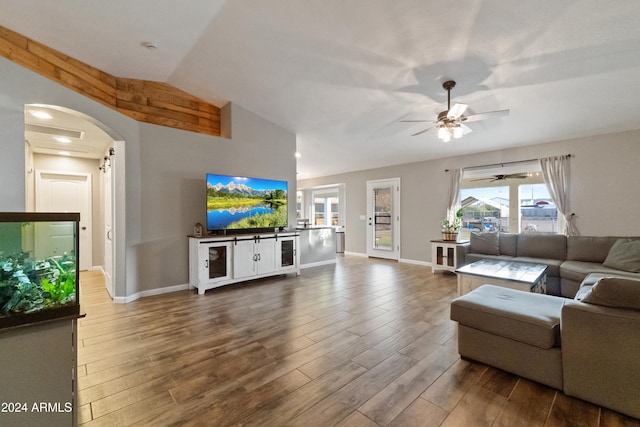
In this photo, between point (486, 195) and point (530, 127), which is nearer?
point (530, 127)

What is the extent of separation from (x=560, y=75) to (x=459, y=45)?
135 centimetres

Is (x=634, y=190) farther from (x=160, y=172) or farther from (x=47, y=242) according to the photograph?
(x=160, y=172)

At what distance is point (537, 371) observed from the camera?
5.96ft

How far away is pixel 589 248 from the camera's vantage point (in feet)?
12.7

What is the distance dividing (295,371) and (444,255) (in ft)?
13.3

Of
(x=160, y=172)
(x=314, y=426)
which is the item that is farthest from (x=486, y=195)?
(x=160, y=172)

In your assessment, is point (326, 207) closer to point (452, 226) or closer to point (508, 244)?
point (452, 226)

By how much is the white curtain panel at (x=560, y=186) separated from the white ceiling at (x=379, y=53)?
0.42 meters

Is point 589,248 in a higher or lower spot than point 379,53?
lower

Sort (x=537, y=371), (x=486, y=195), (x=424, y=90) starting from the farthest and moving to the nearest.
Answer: (x=486, y=195), (x=424, y=90), (x=537, y=371)

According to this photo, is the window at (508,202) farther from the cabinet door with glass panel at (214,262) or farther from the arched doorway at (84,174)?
the arched doorway at (84,174)

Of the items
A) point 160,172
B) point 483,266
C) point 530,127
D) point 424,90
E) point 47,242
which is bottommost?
point 483,266

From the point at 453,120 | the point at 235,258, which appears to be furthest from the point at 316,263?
the point at 453,120

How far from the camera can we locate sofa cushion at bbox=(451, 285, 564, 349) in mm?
1794
